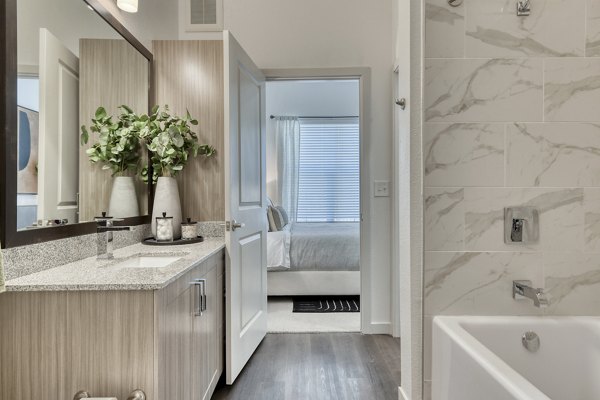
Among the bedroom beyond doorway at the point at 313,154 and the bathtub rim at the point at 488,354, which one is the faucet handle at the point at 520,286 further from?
the bedroom beyond doorway at the point at 313,154

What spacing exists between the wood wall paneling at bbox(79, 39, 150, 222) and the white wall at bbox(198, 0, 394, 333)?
0.95 metres

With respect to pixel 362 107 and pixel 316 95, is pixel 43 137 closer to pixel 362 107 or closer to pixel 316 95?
pixel 362 107

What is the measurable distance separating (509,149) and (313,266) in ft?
7.49

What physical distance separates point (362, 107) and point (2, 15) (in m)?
2.19

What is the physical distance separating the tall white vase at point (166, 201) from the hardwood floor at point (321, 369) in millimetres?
996

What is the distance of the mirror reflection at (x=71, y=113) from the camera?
4.37 feet

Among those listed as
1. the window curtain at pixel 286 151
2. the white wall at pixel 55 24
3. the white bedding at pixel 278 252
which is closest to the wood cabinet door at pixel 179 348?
the white wall at pixel 55 24

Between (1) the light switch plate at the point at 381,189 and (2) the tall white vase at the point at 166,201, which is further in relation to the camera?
(1) the light switch plate at the point at 381,189

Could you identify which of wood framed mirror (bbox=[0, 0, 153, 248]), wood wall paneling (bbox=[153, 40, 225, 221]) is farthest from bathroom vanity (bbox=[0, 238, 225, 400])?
wood wall paneling (bbox=[153, 40, 225, 221])

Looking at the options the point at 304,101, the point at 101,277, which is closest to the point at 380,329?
the point at 101,277

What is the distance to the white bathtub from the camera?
4.27 feet

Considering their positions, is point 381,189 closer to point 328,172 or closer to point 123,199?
point 123,199

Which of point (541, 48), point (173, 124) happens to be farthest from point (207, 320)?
point (541, 48)

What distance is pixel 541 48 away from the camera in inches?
58.6
